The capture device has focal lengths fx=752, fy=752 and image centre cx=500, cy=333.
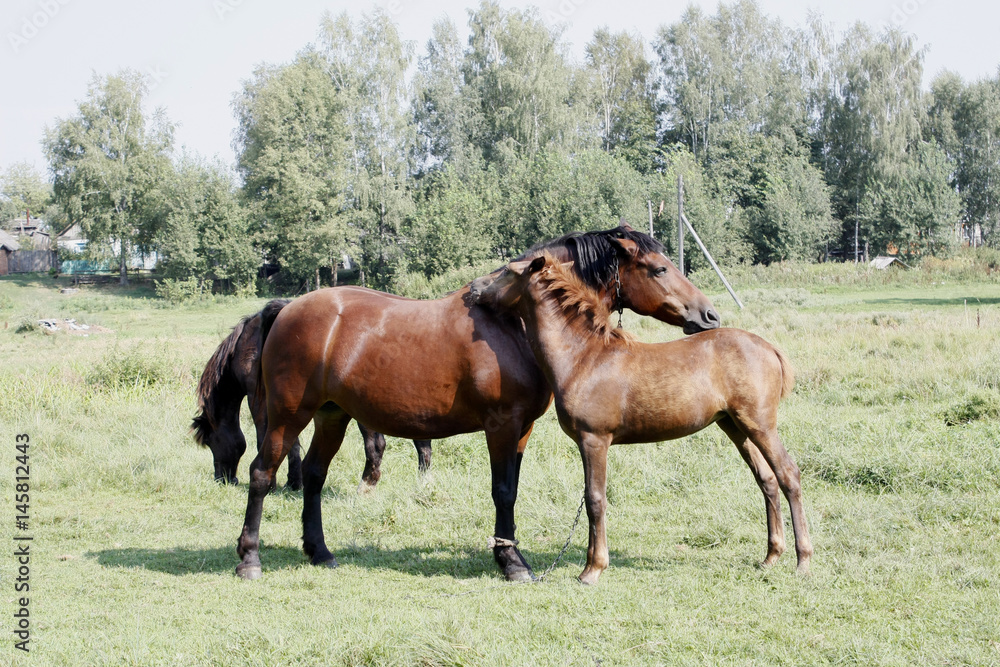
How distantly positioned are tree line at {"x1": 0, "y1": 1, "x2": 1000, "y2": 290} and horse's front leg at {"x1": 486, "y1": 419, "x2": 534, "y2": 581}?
38.6m

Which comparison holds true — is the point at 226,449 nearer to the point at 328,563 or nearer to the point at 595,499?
the point at 328,563

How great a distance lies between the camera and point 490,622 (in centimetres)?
410

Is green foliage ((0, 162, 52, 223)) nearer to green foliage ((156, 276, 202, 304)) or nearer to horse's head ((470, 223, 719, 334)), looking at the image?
green foliage ((156, 276, 202, 304))

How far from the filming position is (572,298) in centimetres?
496

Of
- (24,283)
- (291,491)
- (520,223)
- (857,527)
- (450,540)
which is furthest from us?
(24,283)

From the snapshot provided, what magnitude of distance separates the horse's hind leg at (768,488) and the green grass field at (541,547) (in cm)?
16

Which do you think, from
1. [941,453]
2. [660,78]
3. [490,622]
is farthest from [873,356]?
[660,78]

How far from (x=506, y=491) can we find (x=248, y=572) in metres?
1.92

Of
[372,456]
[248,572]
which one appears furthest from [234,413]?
[248,572]

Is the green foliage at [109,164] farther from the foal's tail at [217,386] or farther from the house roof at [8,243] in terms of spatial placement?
the foal's tail at [217,386]

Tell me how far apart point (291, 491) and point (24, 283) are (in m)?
52.4

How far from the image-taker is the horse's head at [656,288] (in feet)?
16.6

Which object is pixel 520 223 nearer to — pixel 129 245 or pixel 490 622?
pixel 129 245

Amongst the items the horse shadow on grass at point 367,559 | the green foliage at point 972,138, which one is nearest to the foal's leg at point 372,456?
the horse shadow on grass at point 367,559
